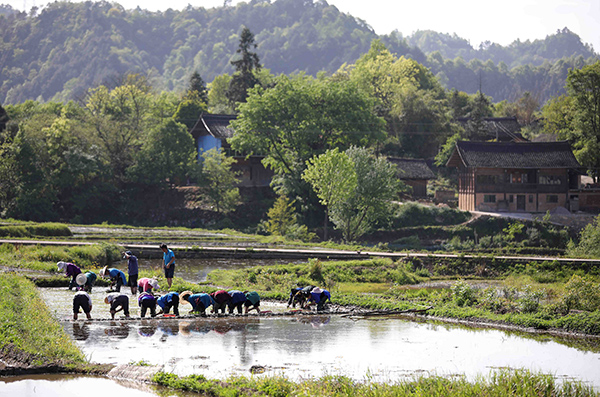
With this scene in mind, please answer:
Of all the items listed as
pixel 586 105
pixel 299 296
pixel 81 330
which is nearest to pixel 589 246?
pixel 299 296

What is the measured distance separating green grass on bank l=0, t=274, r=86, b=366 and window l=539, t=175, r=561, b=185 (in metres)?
53.5

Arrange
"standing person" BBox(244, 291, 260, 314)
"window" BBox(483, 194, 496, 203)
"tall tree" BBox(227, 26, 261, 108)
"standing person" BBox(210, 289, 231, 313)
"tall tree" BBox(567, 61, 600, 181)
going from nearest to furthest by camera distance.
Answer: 1. "standing person" BBox(210, 289, 231, 313)
2. "standing person" BBox(244, 291, 260, 314)
3. "window" BBox(483, 194, 496, 203)
4. "tall tree" BBox(567, 61, 600, 181)
5. "tall tree" BBox(227, 26, 261, 108)

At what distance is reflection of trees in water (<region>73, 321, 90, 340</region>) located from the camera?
1720 cm

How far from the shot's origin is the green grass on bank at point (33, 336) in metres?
14.5

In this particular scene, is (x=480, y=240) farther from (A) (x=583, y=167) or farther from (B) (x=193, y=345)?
(B) (x=193, y=345)

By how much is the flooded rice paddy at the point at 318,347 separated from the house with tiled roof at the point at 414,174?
48.4 m

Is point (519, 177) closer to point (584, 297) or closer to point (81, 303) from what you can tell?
point (584, 297)

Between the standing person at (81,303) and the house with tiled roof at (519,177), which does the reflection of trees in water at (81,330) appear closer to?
the standing person at (81,303)

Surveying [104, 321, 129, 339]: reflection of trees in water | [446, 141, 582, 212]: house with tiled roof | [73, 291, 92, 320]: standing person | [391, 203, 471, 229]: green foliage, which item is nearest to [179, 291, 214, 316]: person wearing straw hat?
[104, 321, 129, 339]: reflection of trees in water

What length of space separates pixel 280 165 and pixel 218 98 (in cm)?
4155

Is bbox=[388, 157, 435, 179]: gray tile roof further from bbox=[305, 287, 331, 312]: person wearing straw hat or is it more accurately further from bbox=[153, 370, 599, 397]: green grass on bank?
bbox=[153, 370, 599, 397]: green grass on bank

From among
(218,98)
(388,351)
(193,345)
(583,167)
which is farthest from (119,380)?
(218,98)

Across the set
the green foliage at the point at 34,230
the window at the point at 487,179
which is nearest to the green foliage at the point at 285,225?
the green foliage at the point at 34,230

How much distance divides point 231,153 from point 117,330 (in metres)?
51.6
